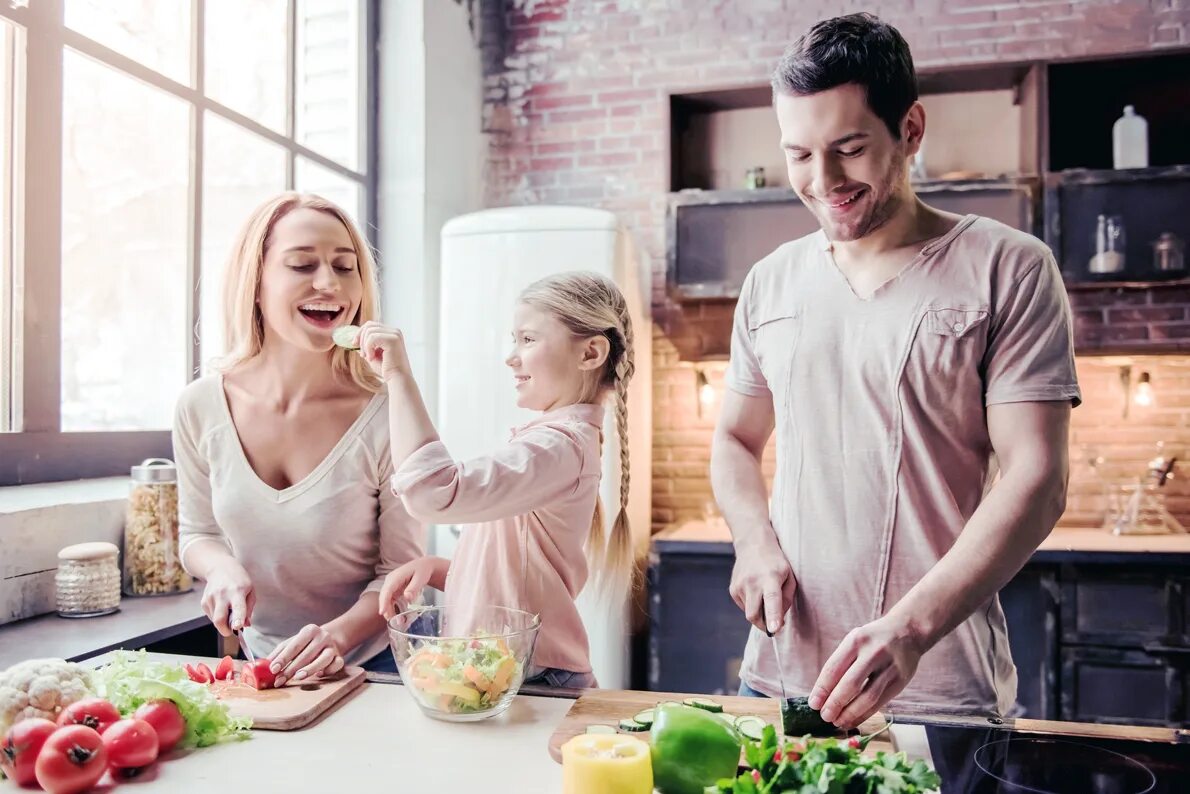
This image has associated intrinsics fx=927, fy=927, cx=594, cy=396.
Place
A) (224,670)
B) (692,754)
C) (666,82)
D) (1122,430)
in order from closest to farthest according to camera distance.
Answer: (692,754) < (224,670) < (1122,430) < (666,82)

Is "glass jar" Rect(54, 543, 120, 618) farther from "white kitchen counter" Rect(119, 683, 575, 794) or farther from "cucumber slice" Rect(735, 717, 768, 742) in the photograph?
"cucumber slice" Rect(735, 717, 768, 742)

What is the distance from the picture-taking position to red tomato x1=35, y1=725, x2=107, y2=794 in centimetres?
97

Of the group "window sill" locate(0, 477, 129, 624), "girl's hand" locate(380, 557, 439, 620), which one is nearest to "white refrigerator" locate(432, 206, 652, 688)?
"window sill" locate(0, 477, 129, 624)

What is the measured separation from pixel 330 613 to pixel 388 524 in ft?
0.62

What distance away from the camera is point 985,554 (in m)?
1.26

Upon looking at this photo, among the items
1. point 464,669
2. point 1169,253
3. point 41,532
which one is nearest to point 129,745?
point 464,669

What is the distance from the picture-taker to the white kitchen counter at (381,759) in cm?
102

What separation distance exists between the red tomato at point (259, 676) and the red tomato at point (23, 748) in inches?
11.8

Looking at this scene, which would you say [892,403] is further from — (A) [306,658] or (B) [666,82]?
(B) [666,82]

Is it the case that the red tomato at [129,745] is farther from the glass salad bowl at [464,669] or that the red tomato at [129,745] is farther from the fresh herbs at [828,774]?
the fresh herbs at [828,774]

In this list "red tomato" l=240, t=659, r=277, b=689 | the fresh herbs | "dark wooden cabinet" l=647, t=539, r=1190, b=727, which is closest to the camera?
the fresh herbs

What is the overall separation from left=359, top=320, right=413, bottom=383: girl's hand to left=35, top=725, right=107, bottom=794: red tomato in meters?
0.62

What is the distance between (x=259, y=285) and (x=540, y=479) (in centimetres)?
70

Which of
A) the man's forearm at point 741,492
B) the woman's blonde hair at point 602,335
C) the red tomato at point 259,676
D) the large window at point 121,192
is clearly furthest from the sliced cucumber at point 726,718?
the large window at point 121,192
